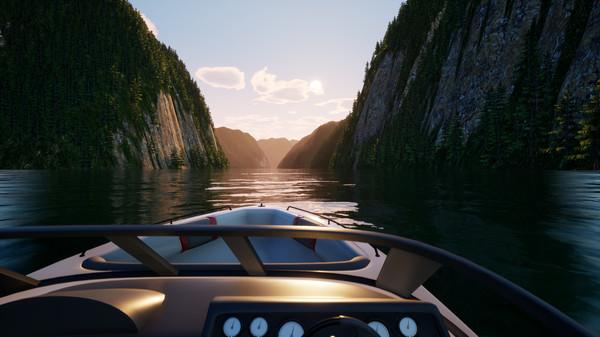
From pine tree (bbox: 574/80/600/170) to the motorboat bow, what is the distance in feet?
123

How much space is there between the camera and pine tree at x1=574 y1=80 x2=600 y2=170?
28.8 metres

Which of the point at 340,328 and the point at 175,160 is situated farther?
the point at 175,160

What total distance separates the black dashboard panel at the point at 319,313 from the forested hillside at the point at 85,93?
2780 inches

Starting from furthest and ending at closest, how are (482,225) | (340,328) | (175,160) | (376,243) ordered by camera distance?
(175,160) < (482,225) < (376,243) < (340,328)

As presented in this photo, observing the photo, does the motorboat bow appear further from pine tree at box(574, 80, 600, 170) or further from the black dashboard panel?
pine tree at box(574, 80, 600, 170)

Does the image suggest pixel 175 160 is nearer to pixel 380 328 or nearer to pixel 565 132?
pixel 565 132

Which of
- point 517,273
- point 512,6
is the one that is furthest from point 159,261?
point 512,6

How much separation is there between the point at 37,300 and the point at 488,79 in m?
57.2

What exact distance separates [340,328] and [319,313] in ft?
0.45

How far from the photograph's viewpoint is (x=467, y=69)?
172ft

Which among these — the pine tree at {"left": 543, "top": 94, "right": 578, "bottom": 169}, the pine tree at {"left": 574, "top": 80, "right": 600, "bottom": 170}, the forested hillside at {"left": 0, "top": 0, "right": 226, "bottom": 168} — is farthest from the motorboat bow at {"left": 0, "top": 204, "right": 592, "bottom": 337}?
the forested hillside at {"left": 0, "top": 0, "right": 226, "bottom": 168}

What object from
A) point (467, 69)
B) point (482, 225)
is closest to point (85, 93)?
point (467, 69)

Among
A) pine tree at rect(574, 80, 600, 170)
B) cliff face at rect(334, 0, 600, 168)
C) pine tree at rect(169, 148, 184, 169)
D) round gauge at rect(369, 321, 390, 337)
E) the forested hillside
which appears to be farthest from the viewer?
pine tree at rect(169, 148, 184, 169)

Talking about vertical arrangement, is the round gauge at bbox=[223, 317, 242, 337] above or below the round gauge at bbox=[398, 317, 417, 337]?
above
